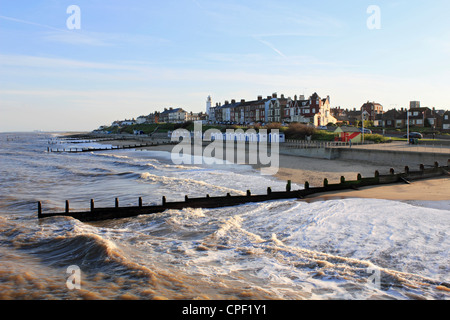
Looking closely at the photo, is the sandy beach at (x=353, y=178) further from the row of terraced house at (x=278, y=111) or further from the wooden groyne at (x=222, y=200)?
the row of terraced house at (x=278, y=111)

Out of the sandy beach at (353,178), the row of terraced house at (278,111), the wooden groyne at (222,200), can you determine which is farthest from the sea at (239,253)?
the row of terraced house at (278,111)

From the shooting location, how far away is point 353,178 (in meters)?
27.3

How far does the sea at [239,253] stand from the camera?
8.64 metres

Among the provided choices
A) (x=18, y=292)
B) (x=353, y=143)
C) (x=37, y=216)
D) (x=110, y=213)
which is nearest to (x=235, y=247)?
(x=18, y=292)

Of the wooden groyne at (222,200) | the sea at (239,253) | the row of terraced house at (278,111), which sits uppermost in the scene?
the row of terraced house at (278,111)

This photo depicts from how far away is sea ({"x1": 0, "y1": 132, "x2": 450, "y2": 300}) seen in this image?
8.64 metres

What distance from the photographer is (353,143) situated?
46312mm

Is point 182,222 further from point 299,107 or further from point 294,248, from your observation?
point 299,107

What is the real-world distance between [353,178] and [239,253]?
1919 cm

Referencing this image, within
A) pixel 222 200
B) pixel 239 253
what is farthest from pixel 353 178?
pixel 239 253

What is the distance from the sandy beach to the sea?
6.02 feet

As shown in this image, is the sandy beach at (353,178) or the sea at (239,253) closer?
the sea at (239,253)

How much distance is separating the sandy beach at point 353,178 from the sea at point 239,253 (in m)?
1.84
